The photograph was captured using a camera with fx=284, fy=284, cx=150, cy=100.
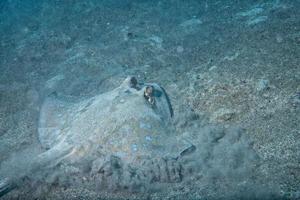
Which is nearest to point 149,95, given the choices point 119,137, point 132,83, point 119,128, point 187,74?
point 132,83

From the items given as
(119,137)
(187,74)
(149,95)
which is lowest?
(187,74)

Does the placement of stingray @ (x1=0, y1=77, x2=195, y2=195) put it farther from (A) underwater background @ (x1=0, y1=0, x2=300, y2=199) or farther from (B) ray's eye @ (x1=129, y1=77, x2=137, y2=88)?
(A) underwater background @ (x1=0, y1=0, x2=300, y2=199)

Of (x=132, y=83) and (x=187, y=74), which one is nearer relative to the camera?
(x=132, y=83)

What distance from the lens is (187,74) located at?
703 cm

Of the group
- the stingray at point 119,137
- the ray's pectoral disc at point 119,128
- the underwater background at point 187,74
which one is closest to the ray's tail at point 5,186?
the stingray at point 119,137

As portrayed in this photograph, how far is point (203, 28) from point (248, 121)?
189 inches

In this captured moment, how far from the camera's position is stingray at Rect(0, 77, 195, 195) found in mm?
4438

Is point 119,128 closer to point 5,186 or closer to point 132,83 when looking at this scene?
point 132,83

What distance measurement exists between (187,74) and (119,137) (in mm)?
3019

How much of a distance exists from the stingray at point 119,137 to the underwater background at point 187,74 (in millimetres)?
327

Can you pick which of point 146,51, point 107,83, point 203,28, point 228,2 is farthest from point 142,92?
point 228,2

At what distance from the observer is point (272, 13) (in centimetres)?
863

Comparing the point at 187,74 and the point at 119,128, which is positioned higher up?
the point at 119,128

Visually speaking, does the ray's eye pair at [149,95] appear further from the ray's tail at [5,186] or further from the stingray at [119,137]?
the ray's tail at [5,186]
